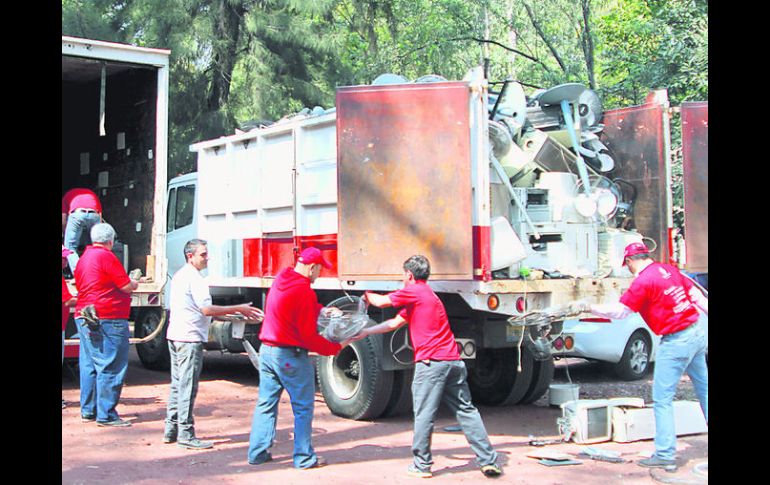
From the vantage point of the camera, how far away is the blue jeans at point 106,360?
749cm

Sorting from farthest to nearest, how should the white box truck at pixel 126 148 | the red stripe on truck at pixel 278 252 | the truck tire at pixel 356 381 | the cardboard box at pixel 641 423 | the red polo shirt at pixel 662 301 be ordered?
the white box truck at pixel 126 148, the red stripe on truck at pixel 278 252, the truck tire at pixel 356 381, the cardboard box at pixel 641 423, the red polo shirt at pixel 662 301

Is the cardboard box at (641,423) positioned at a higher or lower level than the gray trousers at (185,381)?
lower

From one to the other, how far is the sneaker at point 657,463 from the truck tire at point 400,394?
2230 millimetres

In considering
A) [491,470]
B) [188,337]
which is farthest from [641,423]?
[188,337]

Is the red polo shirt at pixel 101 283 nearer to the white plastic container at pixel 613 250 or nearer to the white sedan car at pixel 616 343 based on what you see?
the white plastic container at pixel 613 250

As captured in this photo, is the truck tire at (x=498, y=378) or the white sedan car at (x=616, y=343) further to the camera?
the white sedan car at (x=616, y=343)

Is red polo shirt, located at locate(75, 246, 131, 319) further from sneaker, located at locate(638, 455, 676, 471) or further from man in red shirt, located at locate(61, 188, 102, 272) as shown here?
sneaker, located at locate(638, 455, 676, 471)

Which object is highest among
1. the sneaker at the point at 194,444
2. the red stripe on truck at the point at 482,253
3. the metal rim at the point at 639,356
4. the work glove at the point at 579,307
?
the red stripe on truck at the point at 482,253

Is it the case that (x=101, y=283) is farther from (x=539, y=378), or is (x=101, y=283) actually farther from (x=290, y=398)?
(x=539, y=378)

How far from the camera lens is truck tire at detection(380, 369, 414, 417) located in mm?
7723

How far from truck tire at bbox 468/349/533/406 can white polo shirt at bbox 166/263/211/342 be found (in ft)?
10.2

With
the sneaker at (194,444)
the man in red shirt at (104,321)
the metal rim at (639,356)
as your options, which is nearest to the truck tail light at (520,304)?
the sneaker at (194,444)

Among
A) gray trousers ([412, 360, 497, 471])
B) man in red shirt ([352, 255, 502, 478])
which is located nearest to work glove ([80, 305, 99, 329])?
man in red shirt ([352, 255, 502, 478])
